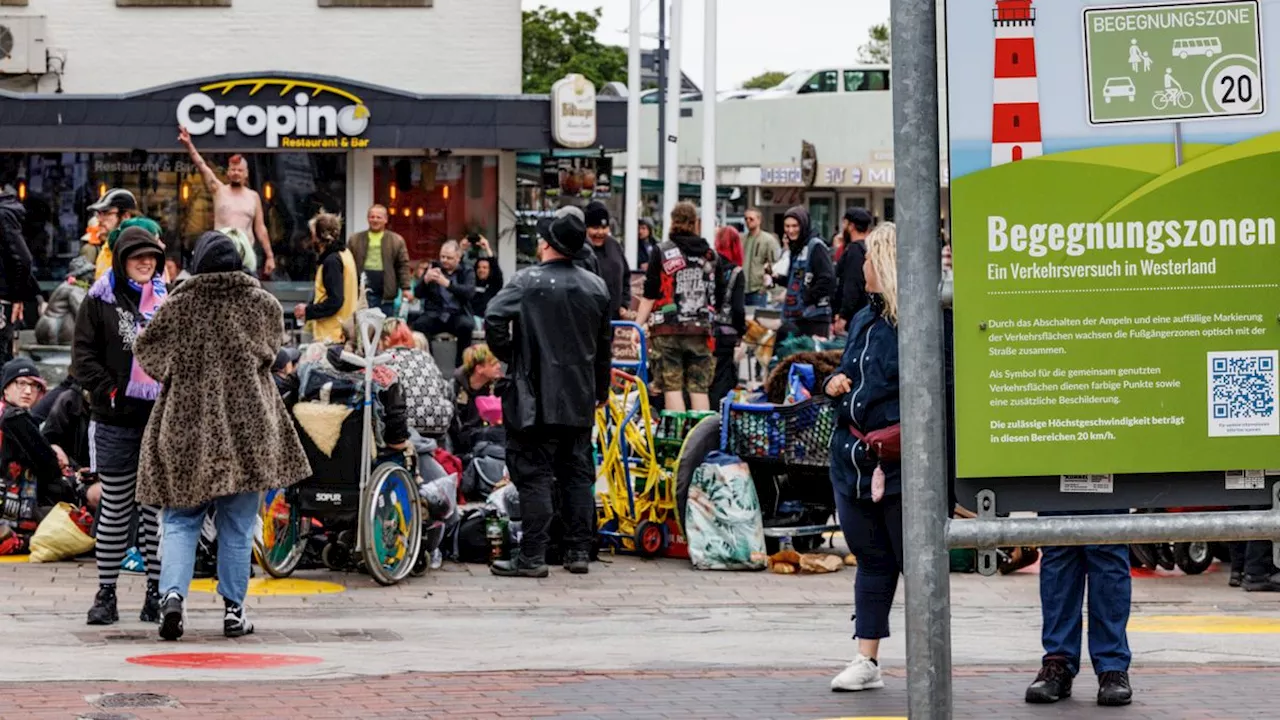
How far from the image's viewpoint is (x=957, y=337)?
538cm

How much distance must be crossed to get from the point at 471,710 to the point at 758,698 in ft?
3.72

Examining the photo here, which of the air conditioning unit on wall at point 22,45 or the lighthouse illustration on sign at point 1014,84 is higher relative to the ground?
the air conditioning unit on wall at point 22,45

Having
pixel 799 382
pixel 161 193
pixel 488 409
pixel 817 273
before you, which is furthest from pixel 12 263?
pixel 161 193

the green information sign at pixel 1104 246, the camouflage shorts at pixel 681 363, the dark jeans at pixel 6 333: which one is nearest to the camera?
the green information sign at pixel 1104 246

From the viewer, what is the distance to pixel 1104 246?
5449 mm

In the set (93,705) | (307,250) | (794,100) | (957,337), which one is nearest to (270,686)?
(93,705)

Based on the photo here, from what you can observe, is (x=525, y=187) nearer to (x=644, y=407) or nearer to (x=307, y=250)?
(x=307, y=250)

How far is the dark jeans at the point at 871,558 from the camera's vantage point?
813 cm

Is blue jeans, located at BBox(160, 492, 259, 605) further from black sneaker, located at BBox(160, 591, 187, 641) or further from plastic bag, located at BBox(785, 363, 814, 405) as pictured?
plastic bag, located at BBox(785, 363, 814, 405)

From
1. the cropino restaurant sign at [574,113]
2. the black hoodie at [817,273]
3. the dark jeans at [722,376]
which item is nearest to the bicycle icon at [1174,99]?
the dark jeans at [722,376]

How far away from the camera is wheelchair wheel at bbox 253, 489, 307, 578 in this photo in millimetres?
11531

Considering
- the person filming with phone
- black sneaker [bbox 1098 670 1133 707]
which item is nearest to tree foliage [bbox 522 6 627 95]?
the person filming with phone

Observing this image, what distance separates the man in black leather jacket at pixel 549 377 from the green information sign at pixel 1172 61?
21.6 ft

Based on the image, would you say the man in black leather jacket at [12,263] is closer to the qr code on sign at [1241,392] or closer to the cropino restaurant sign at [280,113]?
the cropino restaurant sign at [280,113]
